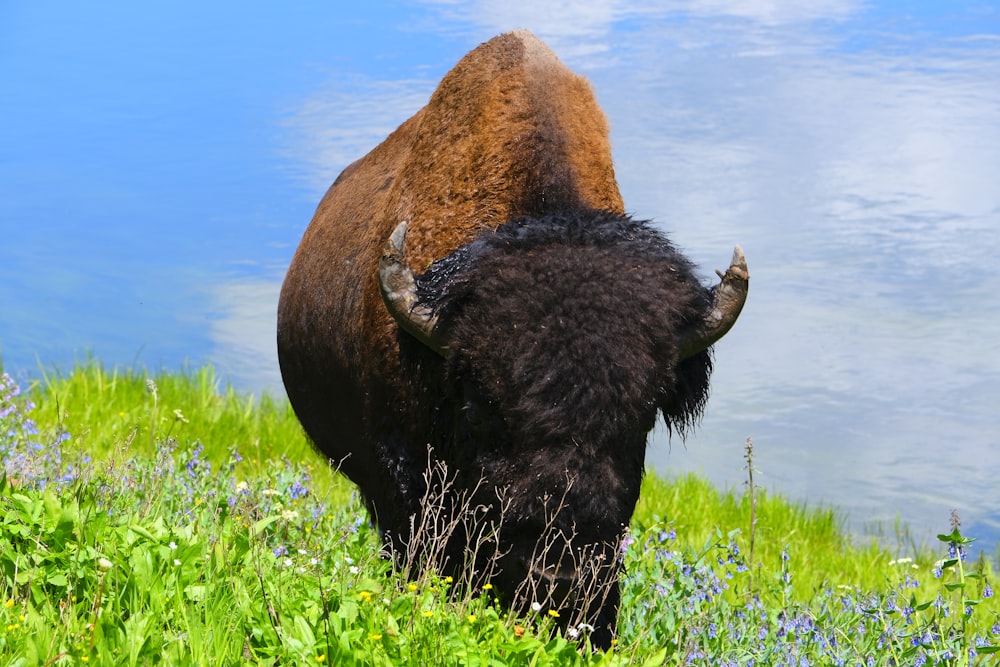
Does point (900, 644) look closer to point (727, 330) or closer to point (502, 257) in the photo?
point (727, 330)

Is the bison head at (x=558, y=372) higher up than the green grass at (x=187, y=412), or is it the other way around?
the bison head at (x=558, y=372)

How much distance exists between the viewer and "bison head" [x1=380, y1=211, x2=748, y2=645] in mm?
4691

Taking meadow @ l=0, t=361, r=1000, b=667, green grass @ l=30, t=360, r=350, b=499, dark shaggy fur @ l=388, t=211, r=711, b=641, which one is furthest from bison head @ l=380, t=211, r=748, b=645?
green grass @ l=30, t=360, r=350, b=499

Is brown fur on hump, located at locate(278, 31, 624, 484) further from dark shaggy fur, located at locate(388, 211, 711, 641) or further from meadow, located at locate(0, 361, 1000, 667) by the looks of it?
meadow, located at locate(0, 361, 1000, 667)

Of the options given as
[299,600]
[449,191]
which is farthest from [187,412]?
[299,600]

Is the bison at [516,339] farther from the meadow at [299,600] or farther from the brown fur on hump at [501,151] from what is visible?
the meadow at [299,600]

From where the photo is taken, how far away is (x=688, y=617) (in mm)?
5422

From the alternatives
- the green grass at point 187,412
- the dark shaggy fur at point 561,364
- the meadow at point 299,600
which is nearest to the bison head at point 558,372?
the dark shaggy fur at point 561,364

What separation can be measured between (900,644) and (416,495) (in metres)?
2.27

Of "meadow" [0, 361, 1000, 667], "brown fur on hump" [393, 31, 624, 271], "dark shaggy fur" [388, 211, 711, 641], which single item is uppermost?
"brown fur on hump" [393, 31, 624, 271]

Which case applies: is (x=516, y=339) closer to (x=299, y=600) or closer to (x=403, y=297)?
(x=403, y=297)

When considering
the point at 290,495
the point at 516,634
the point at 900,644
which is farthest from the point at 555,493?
the point at 290,495

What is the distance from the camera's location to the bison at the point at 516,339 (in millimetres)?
4719

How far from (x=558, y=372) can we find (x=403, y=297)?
94cm
